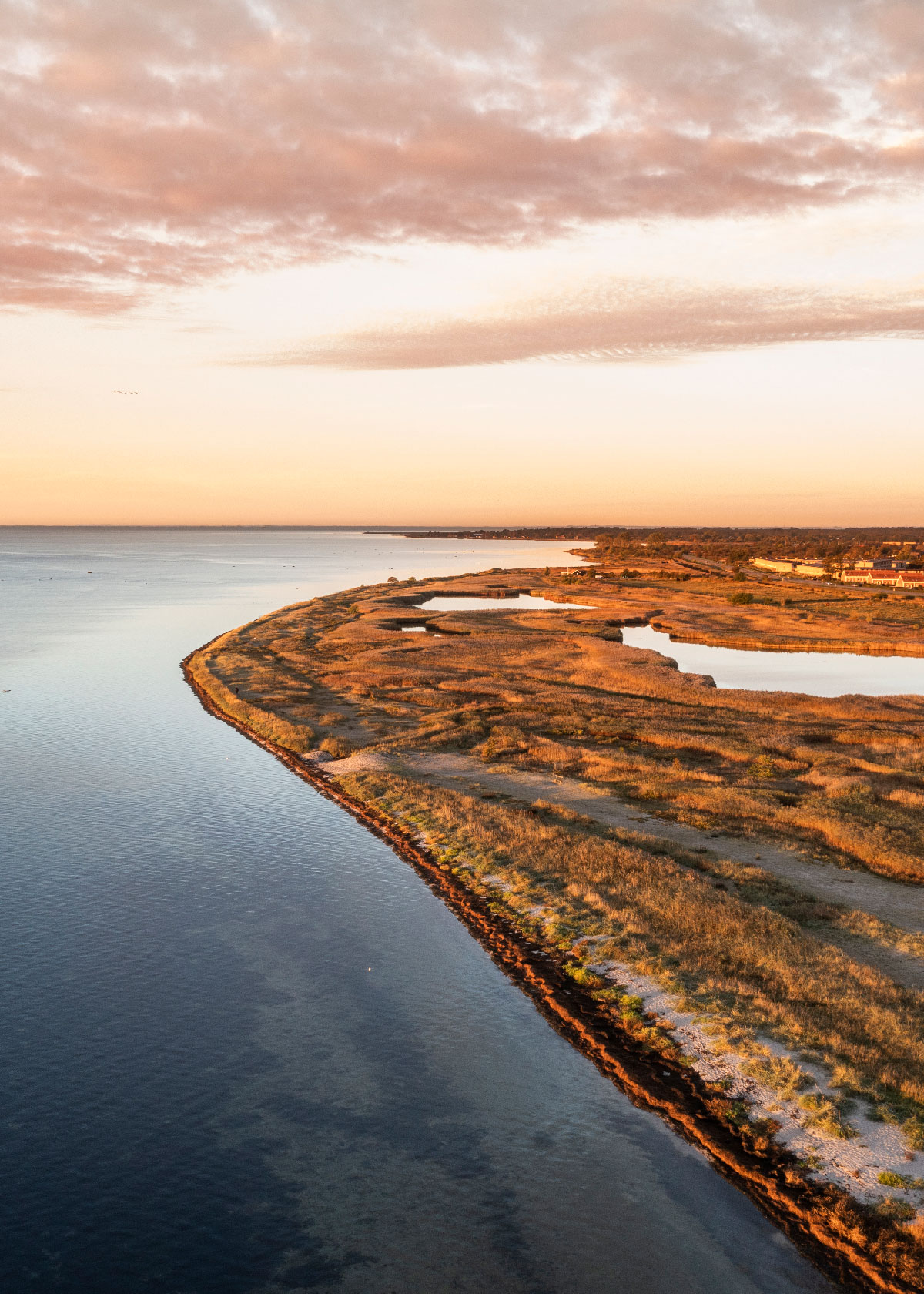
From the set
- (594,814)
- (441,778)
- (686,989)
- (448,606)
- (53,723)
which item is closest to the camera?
(686,989)

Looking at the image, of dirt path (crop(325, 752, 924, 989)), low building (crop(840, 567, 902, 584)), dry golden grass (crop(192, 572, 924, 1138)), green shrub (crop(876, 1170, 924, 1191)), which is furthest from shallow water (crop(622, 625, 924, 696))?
low building (crop(840, 567, 902, 584))

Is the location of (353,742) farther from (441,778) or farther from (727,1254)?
(727,1254)

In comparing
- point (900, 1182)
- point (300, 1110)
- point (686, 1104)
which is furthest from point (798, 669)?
point (300, 1110)

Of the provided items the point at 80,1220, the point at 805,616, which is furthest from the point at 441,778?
the point at 805,616

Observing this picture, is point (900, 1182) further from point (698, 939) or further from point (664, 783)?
point (664, 783)

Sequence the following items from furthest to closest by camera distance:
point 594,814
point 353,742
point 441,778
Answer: point 353,742 < point 441,778 < point 594,814

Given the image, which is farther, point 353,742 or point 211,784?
point 353,742

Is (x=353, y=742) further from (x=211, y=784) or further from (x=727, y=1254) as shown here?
(x=727, y=1254)

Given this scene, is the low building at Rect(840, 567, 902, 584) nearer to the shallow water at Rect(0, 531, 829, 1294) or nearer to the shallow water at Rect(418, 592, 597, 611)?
the shallow water at Rect(418, 592, 597, 611)
